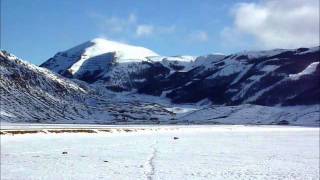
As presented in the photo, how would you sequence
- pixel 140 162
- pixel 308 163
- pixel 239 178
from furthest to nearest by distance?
pixel 308 163, pixel 140 162, pixel 239 178

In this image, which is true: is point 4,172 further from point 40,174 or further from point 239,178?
point 239,178

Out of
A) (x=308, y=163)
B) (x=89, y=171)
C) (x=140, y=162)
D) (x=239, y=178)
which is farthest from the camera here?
(x=308, y=163)

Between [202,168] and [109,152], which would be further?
[109,152]

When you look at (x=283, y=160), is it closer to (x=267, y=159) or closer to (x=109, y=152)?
(x=267, y=159)

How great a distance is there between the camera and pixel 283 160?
38219 millimetres

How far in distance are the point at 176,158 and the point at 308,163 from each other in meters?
9.18

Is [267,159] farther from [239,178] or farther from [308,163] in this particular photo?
[239,178]

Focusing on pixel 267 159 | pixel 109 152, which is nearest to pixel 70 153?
pixel 109 152

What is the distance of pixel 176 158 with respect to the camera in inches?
1481

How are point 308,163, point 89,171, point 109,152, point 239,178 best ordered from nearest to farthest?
1. point 239,178
2. point 89,171
3. point 308,163
4. point 109,152

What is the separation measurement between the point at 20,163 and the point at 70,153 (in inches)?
295

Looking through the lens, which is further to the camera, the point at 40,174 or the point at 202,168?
the point at 202,168

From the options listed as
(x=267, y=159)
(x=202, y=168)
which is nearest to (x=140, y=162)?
(x=202, y=168)

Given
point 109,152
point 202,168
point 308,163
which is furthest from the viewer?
point 109,152
